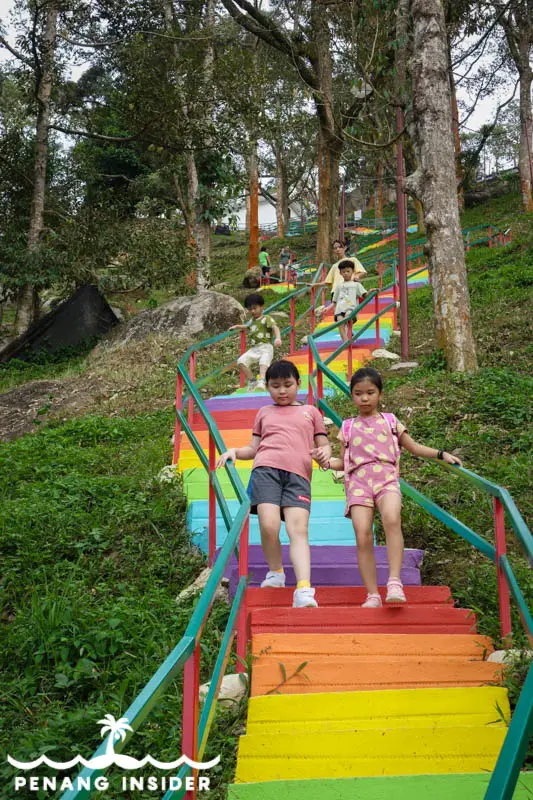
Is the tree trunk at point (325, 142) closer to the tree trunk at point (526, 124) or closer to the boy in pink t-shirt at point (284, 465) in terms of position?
the tree trunk at point (526, 124)

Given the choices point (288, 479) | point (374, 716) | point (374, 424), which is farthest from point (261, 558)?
point (374, 716)

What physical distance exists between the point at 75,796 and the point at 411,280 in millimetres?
19673

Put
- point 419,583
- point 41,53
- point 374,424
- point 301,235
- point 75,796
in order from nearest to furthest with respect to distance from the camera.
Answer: point 75,796 → point 374,424 → point 419,583 → point 41,53 → point 301,235

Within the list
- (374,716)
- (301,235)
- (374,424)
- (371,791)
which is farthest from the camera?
(301,235)

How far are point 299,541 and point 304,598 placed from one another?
36 cm

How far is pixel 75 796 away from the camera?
1365mm

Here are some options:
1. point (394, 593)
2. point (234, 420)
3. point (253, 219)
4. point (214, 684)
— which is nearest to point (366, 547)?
point (394, 593)

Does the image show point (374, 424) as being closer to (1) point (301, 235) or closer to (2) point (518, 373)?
(2) point (518, 373)

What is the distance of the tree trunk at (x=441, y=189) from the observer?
8797 mm

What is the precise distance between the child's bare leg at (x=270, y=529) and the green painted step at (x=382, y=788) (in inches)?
68.5

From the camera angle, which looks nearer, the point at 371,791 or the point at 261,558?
the point at 371,791

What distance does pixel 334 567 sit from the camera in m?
4.55

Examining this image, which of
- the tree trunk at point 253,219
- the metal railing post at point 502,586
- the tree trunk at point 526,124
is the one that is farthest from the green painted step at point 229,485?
the tree trunk at point 526,124

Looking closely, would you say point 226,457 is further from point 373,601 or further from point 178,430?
point 178,430
